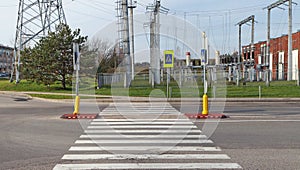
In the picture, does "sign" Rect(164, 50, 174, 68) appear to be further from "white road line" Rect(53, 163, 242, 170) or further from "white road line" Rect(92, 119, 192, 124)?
"white road line" Rect(53, 163, 242, 170)

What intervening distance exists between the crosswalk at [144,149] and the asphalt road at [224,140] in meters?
0.33

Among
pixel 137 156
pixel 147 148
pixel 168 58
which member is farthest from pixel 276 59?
pixel 137 156

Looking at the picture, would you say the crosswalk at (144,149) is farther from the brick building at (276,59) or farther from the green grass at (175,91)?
the brick building at (276,59)

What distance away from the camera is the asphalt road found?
267 inches

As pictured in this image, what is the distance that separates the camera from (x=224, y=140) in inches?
355

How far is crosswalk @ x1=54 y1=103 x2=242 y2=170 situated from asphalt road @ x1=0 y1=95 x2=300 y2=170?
1.08ft

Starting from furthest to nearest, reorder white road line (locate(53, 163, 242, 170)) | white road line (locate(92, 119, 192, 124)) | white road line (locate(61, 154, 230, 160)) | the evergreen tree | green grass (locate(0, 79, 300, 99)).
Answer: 1. the evergreen tree
2. green grass (locate(0, 79, 300, 99))
3. white road line (locate(92, 119, 192, 124))
4. white road line (locate(61, 154, 230, 160))
5. white road line (locate(53, 163, 242, 170))

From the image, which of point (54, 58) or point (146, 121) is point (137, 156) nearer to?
point (146, 121)

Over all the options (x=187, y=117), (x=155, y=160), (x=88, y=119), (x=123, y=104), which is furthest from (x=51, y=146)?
(x=123, y=104)

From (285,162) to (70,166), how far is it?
4.42 m

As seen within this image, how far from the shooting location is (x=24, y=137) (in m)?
9.57

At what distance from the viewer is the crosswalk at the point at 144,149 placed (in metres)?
6.57

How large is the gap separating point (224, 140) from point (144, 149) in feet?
8.15

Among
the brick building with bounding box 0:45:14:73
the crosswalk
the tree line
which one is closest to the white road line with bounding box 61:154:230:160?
the crosswalk
